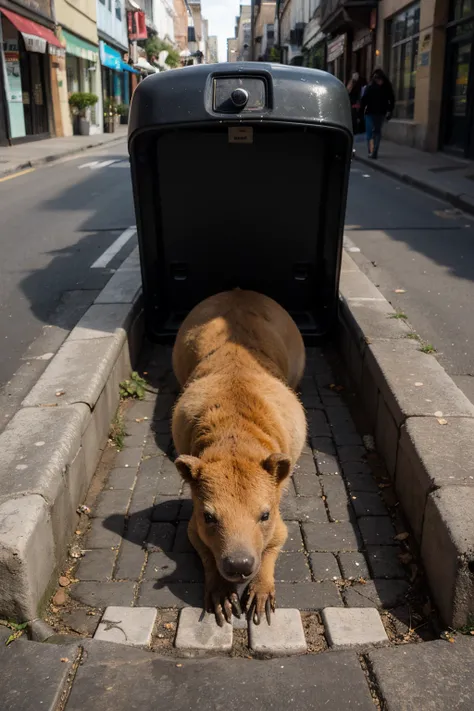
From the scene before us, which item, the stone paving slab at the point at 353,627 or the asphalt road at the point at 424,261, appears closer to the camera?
the stone paving slab at the point at 353,627

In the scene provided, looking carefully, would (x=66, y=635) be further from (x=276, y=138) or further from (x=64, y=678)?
(x=276, y=138)

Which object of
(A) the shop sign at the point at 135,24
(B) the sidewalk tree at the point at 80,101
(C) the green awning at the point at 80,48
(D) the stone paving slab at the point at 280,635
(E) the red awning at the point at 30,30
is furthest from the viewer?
(A) the shop sign at the point at 135,24

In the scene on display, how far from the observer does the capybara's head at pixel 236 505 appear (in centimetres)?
262

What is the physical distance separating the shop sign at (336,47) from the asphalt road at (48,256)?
21236 mm

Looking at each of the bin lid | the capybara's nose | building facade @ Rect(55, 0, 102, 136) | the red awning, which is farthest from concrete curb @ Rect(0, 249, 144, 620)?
building facade @ Rect(55, 0, 102, 136)

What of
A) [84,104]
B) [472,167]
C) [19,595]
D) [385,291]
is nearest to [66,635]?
[19,595]

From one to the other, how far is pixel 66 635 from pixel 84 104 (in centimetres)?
3227

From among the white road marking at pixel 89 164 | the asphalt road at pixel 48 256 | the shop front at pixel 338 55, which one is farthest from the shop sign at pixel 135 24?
the asphalt road at pixel 48 256

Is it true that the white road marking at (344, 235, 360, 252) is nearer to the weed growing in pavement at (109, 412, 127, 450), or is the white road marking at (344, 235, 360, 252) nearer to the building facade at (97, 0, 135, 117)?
the weed growing in pavement at (109, 412, 127, 450)

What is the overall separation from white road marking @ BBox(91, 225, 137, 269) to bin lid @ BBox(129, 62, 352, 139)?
3.86 metres

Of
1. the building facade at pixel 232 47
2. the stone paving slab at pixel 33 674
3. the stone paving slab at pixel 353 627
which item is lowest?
the stone paving slab at pixel 353 627

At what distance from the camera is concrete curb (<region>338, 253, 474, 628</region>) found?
108 inches

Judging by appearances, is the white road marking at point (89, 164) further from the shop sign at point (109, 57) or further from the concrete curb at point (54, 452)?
the shop sign at point (109, 57)

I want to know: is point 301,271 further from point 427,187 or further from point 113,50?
point 113,50
